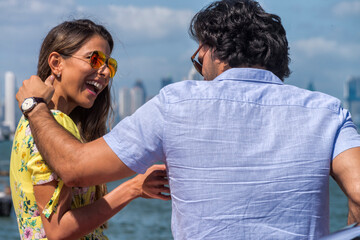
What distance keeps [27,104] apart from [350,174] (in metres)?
1.34

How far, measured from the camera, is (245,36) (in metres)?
2.10

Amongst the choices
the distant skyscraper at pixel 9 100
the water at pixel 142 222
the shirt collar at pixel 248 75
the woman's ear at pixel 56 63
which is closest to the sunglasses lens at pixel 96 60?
the woman's ear at pixel 56 63

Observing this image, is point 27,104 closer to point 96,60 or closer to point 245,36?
point 96,60

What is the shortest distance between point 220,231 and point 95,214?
69 cm

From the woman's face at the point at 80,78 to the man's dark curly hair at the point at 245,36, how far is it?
2.64 ft

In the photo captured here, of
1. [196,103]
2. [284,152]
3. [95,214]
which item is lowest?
[95,214]

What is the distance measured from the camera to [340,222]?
38031 mm

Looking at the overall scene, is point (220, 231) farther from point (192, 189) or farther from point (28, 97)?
point (28, 97)

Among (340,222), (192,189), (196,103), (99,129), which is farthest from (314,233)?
(340,222)

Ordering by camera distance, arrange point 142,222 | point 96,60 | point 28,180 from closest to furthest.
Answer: point 28,180 → point 96,60 → point 142,222

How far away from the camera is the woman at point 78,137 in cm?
236

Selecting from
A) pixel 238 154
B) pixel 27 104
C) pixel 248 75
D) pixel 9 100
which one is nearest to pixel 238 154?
pixel 238 154

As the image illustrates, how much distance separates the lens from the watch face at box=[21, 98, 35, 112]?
2338mm

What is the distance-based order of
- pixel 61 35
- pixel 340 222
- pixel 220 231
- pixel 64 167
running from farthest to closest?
1. pixel 340 222
2. pixel 61 35
3. pixel 64 167
4. pixel 220 231
